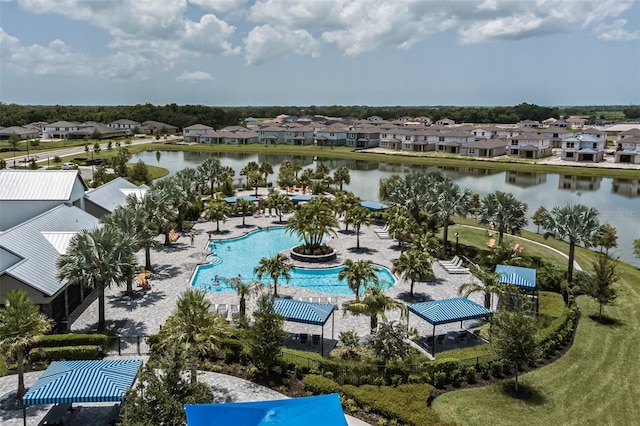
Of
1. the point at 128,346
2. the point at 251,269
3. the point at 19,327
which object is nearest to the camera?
the point at 19,327

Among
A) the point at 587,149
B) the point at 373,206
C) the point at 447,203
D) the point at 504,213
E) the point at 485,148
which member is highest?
the point at 587,149

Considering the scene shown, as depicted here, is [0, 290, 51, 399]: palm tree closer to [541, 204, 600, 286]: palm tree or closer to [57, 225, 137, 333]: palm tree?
[57, 225, 137, 333]: palm tree

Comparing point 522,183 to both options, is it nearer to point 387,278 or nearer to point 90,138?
point 387,278

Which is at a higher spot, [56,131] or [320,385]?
[56,131]

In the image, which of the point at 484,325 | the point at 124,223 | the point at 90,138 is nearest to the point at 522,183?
the point at 484,325

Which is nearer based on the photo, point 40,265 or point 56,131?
point 40,265

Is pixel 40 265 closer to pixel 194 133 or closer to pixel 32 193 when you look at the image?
pixel 32 193

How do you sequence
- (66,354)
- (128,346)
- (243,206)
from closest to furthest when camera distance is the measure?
(66,354) → (128,346) → (243,206)

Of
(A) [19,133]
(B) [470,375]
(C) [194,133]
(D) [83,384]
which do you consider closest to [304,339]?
(B) [470,375]

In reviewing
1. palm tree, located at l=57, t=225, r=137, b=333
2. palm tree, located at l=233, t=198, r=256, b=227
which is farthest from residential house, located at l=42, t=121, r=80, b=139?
palm tree, located at l=57, t=225, r=137, b=333
